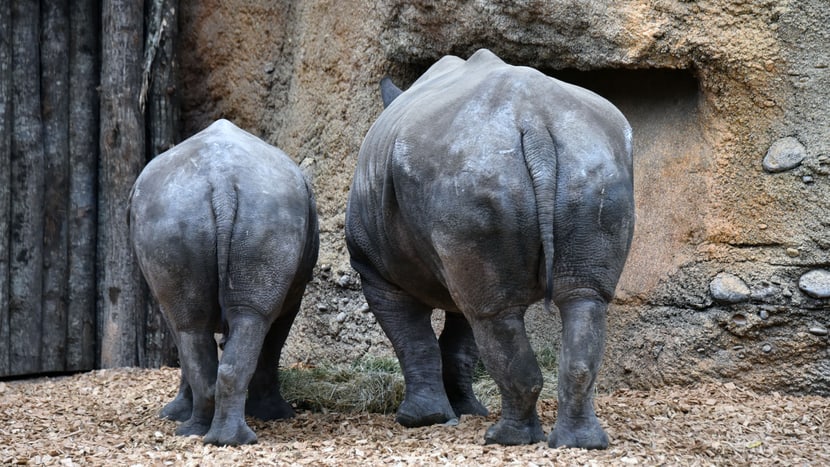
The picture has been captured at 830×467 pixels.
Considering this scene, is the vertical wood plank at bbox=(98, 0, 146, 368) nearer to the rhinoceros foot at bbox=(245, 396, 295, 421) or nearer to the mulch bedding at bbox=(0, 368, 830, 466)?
the mulch bedding at bbox=(0, 368, 830, 466)

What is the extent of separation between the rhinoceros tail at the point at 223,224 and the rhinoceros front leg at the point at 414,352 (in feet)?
3.56

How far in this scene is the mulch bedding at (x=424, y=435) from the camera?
17.2 ft

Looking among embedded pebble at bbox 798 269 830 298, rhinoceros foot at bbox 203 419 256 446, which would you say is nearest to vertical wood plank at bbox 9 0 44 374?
rhinoceros foot at bbox 203 419 256 446

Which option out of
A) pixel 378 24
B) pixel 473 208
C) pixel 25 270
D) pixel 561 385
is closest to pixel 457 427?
pixel 561 385

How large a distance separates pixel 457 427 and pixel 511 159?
1621 mm

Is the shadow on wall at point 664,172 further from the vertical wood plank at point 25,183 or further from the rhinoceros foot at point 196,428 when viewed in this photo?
the vertical wood plank at point 25,183

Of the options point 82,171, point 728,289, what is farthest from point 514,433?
point 82,171

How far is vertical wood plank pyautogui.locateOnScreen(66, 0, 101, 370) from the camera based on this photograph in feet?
29.7

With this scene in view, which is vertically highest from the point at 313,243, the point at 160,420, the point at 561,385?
the point at 313,243

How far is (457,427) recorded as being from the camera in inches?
239

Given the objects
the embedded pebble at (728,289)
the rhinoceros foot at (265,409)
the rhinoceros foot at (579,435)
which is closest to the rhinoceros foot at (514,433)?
the rhinoceros foot at (579,435)

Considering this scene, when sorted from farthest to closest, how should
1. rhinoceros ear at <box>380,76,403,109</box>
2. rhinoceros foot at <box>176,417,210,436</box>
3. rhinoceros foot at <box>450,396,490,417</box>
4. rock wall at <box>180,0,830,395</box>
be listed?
1. rhinoceros ear at <box>380,76,403,109</box>
2. rock wall at <box>180,0,830,395</box>
3. rhinoceros foot at <box>450,396,490,417</box>
4. rhinoceros foot at <box>176,417,210,436</box>

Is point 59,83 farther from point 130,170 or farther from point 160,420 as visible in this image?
point 160,420

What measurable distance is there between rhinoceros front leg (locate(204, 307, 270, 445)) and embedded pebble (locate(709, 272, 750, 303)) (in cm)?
304
